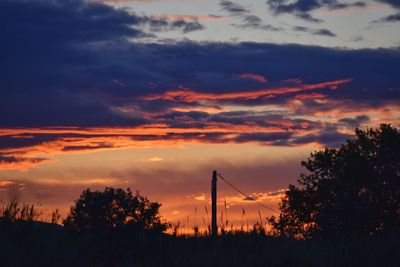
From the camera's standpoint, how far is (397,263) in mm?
15414

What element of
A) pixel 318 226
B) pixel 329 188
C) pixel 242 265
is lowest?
pixel 242 265

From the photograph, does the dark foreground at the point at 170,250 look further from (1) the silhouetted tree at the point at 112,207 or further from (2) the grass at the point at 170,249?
(1) the silhouetted tree at the point at 112,207

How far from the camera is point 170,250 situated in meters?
13.5

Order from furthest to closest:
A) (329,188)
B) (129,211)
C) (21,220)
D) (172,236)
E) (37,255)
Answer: (129,211), (329,188), (172,236), (21,220), (37,255)

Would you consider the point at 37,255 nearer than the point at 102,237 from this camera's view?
Yes

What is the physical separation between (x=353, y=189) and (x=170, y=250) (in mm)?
35945

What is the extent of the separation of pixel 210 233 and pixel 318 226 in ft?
105

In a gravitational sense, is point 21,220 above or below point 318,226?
below

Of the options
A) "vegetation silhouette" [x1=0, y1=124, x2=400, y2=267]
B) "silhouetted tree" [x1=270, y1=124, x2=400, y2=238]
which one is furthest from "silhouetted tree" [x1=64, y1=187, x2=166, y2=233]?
"vegetation silhouette" [x1=0, y1=124, x2=400, y2=267]

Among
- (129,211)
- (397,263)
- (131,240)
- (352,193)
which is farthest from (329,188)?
(131,240)

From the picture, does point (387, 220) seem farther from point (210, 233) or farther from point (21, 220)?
point (21, 220)

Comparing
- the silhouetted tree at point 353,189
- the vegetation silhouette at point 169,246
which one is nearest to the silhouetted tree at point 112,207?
the silhouetted tree at point 353,189

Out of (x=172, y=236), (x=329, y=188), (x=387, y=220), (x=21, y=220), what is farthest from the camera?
(x=329, y=188)

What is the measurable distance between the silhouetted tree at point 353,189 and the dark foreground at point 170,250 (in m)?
29.1
